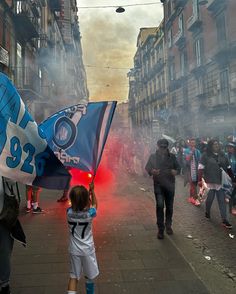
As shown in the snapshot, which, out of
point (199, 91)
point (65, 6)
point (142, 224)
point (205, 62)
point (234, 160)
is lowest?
point (142, 224)

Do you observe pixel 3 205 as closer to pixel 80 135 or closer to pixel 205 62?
pixel 80 135

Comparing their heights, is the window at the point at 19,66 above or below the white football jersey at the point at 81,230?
above

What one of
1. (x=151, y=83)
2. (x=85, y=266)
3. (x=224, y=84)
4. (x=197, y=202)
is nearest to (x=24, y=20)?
(x=224, y=84)

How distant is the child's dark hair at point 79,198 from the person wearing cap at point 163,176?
7.95ft

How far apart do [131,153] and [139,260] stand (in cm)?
1282

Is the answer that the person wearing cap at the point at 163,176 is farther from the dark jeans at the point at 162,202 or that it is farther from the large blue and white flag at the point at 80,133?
the large blue and white flag at the point at 80,133

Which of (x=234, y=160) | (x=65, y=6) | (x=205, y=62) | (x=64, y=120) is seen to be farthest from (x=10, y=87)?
(x=65, y=6)

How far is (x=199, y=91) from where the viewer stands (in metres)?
23.4

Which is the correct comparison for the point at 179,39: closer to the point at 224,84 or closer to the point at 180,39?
the point at 180,39

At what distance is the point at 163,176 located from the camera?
5.40 meters

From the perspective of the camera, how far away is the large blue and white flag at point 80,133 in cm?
357

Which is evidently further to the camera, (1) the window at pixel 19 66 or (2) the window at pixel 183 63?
(2) the window at pixel 183 63

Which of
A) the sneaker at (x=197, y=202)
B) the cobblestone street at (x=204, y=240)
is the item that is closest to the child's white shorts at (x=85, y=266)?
the cobblestone street at (x=204, y=240)

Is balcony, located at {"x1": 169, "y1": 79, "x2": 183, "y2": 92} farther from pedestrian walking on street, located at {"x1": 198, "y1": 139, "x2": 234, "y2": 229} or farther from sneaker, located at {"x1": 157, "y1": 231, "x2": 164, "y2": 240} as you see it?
sneaker, located at {"x1": 157, "y1": 231, "x2": 164, "y2": 240}
